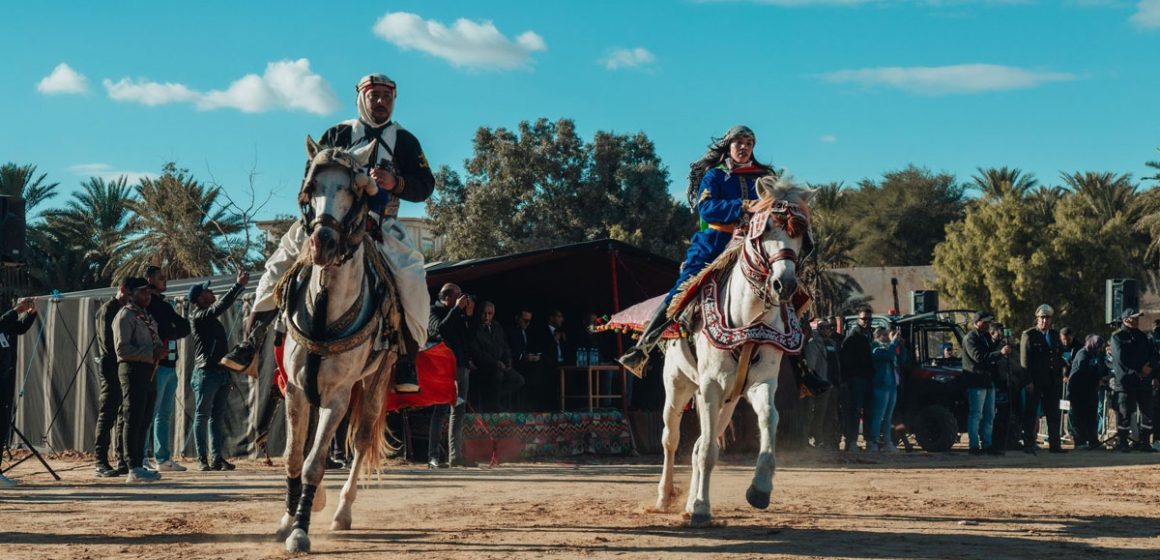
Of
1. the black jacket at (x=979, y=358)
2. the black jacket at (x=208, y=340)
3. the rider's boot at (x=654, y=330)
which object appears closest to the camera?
the rider's boot at (x=654, y=330)

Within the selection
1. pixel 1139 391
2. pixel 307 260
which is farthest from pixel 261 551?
pixel 1139 391

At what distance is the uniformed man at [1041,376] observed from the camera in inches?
Answer: 789

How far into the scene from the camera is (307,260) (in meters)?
7.93

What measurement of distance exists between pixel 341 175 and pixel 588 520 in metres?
3.32

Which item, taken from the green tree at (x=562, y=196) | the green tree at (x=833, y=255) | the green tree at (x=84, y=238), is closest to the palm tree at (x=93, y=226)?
the green tree at (x=84, y=238)

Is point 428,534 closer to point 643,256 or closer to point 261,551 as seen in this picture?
point 261,551

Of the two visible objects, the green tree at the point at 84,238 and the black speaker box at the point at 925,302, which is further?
the green tree at the point at 84,238

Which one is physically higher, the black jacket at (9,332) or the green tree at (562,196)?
the green tree at (562,196)

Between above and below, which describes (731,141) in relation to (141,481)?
above

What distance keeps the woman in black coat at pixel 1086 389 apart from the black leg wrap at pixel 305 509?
16.0m

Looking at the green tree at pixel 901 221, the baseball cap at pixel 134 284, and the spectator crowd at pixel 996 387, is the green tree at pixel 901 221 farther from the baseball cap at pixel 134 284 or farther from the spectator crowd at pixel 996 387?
the baseball cap at pixel 134 284

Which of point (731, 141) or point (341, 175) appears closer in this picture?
point (341, 175)

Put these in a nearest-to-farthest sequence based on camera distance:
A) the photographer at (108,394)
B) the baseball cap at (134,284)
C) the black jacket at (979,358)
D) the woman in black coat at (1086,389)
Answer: the photographer at (108,394)
the baseball cap at (134,284)
the black jacket at (979,358)
the woman in black coat at (1086,389)

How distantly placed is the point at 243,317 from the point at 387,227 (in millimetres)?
9196
